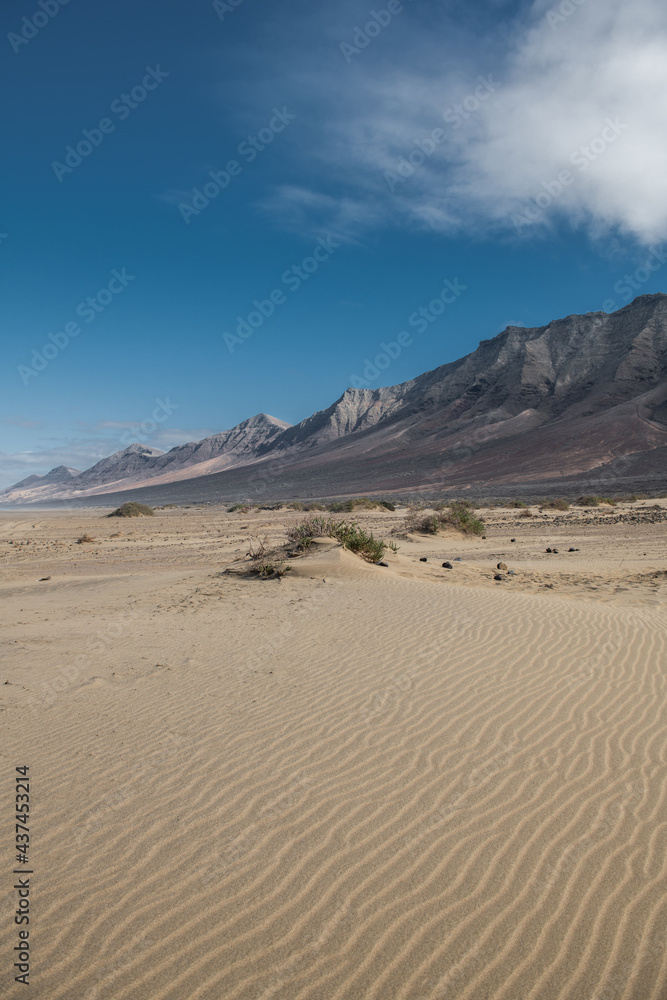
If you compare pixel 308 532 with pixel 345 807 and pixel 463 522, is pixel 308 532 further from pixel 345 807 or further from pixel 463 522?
pixel 345 807

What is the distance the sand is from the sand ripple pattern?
1 cm

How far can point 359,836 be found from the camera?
9.64 feet

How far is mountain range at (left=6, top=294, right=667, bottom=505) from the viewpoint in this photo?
7356cm

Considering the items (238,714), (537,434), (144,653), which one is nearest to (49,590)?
(144,653)

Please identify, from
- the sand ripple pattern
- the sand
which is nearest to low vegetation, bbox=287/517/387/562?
the sand

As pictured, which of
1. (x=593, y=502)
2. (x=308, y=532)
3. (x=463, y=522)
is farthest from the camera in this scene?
(x=593, y=502)

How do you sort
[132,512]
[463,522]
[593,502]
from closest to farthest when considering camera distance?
[463,522] → [593,502] → [132,512]

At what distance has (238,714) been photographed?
455 centimetres

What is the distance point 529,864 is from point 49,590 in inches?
449

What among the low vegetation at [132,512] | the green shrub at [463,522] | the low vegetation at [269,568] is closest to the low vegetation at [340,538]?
the low vegetation at [269,568]

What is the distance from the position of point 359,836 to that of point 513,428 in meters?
101

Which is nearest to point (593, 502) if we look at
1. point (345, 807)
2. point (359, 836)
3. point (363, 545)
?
point (363, 545)

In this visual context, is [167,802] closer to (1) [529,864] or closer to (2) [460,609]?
(1) [529,864]

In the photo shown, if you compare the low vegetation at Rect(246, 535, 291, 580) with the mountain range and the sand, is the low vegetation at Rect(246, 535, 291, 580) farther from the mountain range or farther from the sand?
the mountain range
